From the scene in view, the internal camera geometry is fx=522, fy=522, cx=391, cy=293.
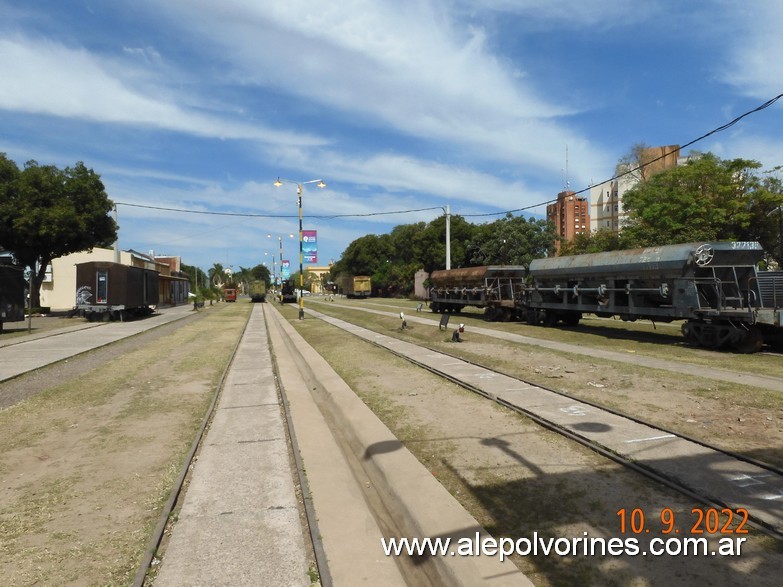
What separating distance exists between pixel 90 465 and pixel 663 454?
6.78m

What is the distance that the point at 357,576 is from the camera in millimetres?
Result: 3957

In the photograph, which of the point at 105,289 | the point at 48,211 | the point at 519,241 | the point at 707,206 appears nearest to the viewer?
the point at 105,289

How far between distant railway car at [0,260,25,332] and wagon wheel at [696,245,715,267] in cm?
2717

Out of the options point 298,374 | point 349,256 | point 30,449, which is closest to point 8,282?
point 298,374

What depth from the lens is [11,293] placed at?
23.8 metres

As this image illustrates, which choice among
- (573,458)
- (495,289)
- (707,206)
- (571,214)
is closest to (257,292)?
(495,289)

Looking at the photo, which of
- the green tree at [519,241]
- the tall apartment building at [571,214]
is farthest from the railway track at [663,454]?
the tall apartment building at [571,214]

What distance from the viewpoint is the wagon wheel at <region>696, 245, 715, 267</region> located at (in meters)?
15.5

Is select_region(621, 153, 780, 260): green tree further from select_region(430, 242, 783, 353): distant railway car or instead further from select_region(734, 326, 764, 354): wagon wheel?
select_region(734, 326, 764, 354): wagon wheel

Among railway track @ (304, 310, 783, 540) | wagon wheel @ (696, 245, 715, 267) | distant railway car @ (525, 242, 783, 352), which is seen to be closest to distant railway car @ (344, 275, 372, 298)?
distant railway car @ (525, 242, 783, 352)

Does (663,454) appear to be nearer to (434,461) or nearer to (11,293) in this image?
(434,461)

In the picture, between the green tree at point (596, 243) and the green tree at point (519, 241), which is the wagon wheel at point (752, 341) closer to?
the green tree at point (596, 243)

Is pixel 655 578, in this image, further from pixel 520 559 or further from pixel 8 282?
pixel 8 282

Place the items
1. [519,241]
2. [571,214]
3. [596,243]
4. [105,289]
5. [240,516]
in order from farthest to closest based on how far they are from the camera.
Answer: [571,214], [519,241], [596,243], [105,289], [240,516]
